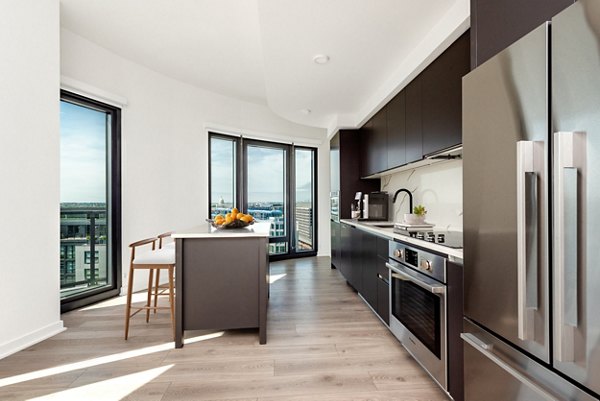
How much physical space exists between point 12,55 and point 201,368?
8.86ft

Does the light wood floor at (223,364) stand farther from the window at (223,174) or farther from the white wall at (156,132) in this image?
the window at (223,174)

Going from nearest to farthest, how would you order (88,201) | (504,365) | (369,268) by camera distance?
1. (504,365)
2. (369,268)
3. (88,201)

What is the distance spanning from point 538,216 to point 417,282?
1125 mm

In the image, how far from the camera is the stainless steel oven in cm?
168

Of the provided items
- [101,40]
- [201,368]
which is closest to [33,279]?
[201,368]

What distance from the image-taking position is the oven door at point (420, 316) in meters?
1.68

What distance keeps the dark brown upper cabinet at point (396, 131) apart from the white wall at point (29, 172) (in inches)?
123

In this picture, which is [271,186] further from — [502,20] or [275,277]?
[502,20]

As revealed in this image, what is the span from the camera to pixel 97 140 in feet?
11.3

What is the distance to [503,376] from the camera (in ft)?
3.37

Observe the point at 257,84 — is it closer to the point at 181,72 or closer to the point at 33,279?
the point at 181,72

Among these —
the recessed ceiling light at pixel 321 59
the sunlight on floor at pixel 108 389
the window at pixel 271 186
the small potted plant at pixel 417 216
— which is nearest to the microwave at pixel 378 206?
the small potted plant at pixel 417 216

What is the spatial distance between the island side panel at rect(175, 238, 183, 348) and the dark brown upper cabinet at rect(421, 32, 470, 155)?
6.93 ft

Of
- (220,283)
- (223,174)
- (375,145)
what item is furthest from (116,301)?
(375,145)
